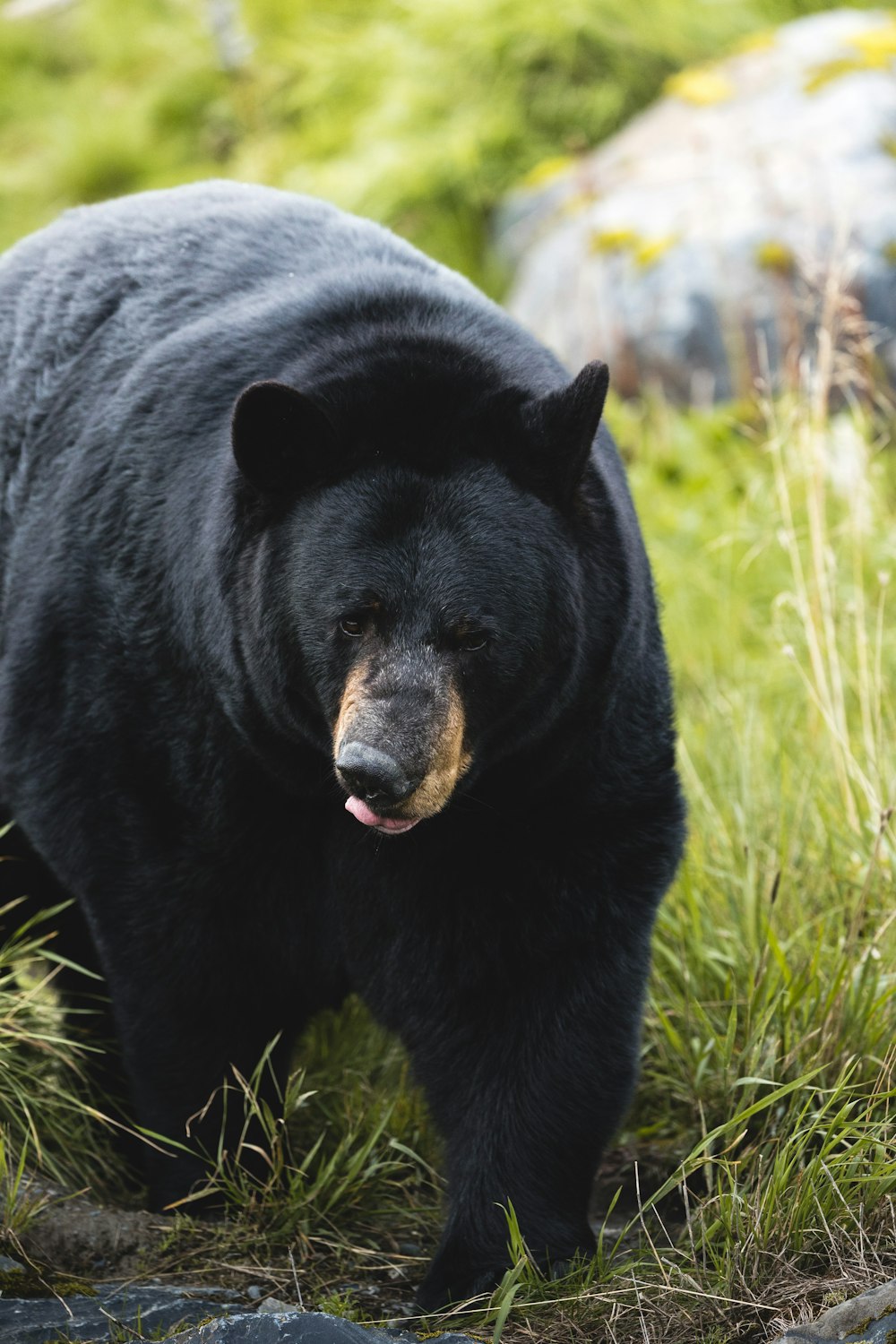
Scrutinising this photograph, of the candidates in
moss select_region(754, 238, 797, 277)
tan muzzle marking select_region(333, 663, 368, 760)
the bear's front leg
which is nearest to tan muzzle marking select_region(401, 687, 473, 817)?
tan muzzle marking select_region(333, 663, 368, 760)

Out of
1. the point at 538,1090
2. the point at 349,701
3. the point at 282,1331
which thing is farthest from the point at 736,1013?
the point at 282,1331

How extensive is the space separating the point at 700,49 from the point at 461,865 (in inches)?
362

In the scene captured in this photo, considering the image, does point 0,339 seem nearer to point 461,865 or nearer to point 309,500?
point 309,500

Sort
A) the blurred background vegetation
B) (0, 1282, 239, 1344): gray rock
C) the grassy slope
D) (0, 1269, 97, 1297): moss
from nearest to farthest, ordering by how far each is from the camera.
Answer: (0, 1282, 239, 1344): gray rock → (0, 1269, 97, 1297): moss → the grassy slope → the blurred background vegetation

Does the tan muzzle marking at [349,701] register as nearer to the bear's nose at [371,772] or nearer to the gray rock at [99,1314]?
the bear's nose at [371,772]

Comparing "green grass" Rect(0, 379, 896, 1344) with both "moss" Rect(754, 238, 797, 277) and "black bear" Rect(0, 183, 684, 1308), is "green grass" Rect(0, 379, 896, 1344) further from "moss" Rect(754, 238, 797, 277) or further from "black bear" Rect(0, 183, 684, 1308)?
"moss" Rect(754, 238, 797, 277)

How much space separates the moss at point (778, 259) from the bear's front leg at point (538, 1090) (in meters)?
5.51

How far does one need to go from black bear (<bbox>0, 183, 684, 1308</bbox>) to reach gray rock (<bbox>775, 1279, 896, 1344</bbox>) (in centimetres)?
75

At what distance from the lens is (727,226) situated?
841 centimetres

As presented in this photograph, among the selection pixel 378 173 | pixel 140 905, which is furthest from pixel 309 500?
pixel 378 173

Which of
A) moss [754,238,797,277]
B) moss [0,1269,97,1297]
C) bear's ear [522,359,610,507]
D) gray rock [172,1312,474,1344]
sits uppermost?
moss [754,238,797,277]

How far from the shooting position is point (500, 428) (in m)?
3.04

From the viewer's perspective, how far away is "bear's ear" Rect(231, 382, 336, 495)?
2869 mm

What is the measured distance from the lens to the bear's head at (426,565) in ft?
9.31
